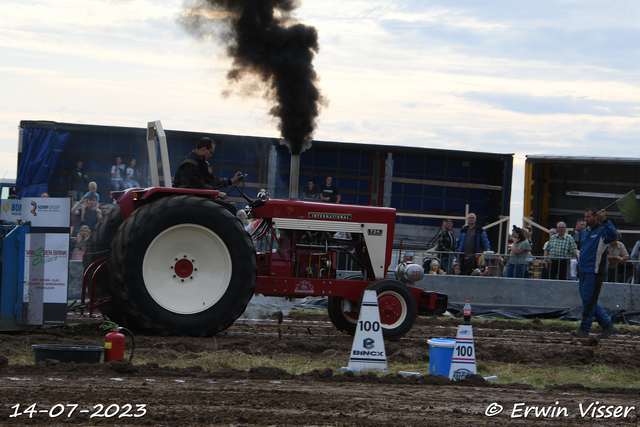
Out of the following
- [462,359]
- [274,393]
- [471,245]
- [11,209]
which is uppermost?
[11,209]

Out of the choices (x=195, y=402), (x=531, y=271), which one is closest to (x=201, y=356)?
(x=195, y=402)

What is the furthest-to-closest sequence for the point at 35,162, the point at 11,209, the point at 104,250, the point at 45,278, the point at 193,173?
the point at 35,162, the point at 104,250, the point at 193,173, the point at 11,209, the point at 45,278

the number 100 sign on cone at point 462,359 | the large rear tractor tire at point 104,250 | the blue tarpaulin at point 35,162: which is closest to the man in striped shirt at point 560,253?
the number 100 sign on cone at point 462,359

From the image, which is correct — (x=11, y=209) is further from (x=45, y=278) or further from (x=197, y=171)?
(x=197, y=171)

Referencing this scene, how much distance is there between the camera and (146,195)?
7086mm

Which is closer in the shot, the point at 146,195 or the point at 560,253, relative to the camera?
the point at 146,195

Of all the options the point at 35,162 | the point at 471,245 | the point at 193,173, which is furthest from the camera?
the point at 35,162

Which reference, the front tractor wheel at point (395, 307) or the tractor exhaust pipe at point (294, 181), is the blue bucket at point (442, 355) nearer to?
the front tractor wheel at point (395, 307)

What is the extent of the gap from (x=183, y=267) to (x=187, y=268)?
4cm

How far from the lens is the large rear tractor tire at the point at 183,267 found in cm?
677

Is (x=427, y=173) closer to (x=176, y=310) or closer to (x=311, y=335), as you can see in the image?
(x=311, y=335)

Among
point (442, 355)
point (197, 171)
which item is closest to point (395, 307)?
point (442, 355)

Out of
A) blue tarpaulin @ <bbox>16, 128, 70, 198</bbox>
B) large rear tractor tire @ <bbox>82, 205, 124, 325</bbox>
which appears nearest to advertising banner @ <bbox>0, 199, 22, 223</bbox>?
large rear tractor tire @ <bbox>82, 205, 124, 325</bbox>

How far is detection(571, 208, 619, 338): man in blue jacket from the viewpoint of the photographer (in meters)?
9.11
